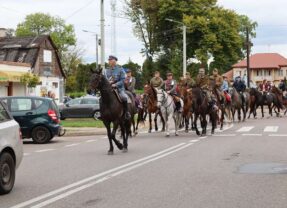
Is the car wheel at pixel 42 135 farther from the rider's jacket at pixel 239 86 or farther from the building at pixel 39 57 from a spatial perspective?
the building at pixel 39 57

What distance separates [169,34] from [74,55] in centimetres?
4136

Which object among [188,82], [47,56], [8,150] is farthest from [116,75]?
[47,56]

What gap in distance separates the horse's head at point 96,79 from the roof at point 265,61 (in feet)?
383

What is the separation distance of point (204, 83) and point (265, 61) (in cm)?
11493

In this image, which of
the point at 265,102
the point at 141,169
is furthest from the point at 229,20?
the point at 141,169

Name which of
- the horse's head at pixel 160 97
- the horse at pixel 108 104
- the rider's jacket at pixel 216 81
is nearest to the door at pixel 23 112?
the horse's head at pixel 160 97

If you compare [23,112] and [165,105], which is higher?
[165,105]

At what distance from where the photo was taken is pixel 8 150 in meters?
9.79

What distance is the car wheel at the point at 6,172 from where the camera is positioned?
9422mm

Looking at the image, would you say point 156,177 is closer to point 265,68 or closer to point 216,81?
point 216,81

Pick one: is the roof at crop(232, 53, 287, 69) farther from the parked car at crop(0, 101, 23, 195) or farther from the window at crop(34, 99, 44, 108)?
the parked car at crop(0, 101, 23, 195)

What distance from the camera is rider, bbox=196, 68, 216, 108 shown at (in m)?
22.1

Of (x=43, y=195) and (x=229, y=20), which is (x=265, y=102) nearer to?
(x=43, y=195)

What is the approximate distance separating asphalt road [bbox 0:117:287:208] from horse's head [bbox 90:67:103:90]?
170 cm
